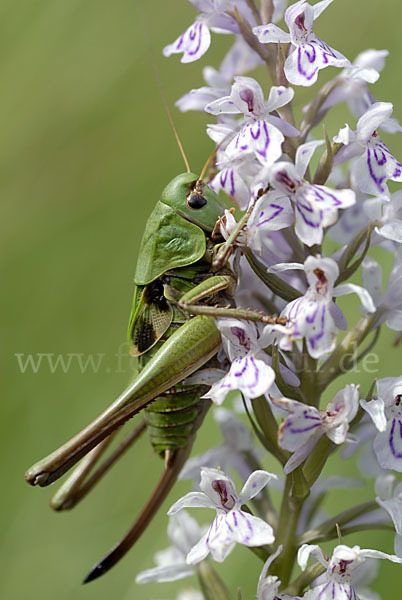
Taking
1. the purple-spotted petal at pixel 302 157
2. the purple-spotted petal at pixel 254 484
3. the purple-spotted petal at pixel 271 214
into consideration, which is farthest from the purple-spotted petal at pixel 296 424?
the purple-spotted petal at pixel 302 157

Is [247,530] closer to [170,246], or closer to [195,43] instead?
[170,246]

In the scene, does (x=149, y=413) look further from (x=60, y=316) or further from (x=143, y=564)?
(x=60, y=316)

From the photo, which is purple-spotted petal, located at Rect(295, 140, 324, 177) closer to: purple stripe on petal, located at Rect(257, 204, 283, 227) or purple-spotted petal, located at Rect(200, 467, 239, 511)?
purple stripe on petal, located at Rect(257, 204, 283, 227)

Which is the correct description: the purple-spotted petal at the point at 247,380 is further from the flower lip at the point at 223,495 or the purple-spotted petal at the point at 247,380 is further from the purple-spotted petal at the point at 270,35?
the purple-spotted petal at the point at 270,35

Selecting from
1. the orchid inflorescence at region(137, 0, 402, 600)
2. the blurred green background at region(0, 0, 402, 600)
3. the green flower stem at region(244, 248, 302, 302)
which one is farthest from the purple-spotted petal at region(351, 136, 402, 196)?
the blurred green background at region(0, 0, 402, 600)

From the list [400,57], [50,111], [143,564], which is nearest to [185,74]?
[50,111]
